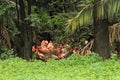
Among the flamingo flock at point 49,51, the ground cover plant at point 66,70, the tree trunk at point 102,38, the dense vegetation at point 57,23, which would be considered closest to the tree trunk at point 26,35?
the dense vegetation at point 57,23

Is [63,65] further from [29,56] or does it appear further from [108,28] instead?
[29,56]

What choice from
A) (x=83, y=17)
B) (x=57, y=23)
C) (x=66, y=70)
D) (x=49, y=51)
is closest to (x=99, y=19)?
(x=83, y=17)

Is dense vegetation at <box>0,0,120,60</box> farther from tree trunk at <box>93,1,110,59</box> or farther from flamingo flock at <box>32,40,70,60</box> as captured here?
flamingo flock at <box>32,40,70,60</box>

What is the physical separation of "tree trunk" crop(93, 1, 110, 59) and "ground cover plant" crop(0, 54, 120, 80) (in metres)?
0.53

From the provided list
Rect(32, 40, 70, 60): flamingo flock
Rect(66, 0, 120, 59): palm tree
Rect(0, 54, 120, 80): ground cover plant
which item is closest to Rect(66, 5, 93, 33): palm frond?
Rect(66, 0, 120, 59): palm tree

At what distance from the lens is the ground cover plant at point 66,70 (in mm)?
8250

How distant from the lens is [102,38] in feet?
38.9

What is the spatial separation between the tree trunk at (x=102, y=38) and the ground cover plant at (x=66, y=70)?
0.53 metres

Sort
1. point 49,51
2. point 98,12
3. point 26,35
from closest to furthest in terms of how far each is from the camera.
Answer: point 98,12 → point 26,35 → point 49,51

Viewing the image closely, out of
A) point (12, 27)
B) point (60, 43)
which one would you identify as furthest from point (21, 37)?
point (60, 43)

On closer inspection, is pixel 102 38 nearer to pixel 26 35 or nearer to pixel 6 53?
pixel 26 35

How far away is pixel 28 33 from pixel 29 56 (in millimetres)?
858

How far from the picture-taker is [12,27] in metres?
14.4

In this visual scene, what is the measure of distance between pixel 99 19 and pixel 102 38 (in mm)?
665
